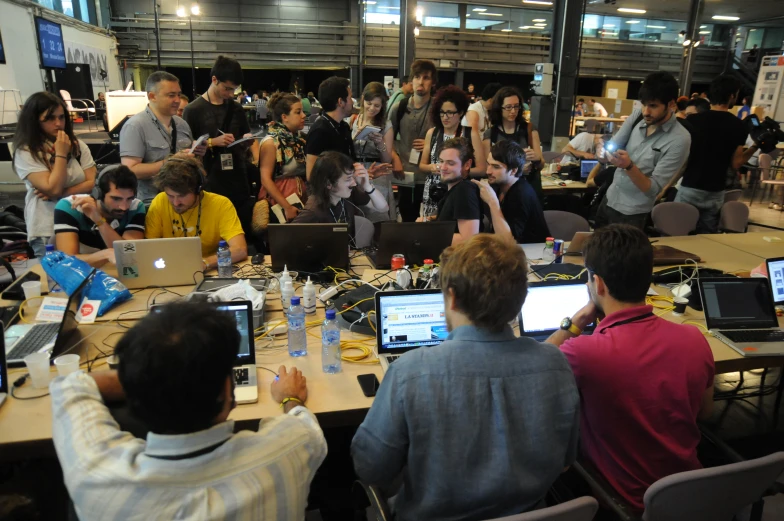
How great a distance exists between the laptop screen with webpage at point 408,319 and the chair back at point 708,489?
3.15ft

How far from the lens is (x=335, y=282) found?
276cm

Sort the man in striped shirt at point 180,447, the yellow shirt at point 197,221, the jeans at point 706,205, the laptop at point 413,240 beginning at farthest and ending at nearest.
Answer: the jeans at point 706,205 < the yellow shirt at point 197,221 < the laptop at point 413,240 < the man in striped shirt at point 180,447

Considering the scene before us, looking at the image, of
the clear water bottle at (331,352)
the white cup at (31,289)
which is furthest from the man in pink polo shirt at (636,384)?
the white cup at (31,289)

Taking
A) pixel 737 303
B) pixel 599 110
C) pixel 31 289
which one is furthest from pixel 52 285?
pixel 599 110

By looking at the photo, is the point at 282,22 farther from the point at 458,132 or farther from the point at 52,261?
the point at 52,261

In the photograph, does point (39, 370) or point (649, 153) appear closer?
point (39, 370)

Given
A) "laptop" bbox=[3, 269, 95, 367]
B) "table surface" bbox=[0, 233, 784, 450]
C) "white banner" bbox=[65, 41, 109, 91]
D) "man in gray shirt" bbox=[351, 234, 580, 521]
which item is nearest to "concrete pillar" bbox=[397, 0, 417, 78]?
"white banner" bbox=[65, 41, 109, 91]

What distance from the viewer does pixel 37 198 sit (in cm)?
325

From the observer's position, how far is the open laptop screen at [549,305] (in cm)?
224

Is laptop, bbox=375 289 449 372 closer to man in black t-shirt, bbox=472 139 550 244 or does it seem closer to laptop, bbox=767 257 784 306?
man in black t-shirt, bbox=472 139 550 244

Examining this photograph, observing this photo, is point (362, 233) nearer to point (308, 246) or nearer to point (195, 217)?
point (308, 246)

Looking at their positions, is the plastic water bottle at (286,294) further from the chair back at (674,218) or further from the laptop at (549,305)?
the chair back at (674,218)

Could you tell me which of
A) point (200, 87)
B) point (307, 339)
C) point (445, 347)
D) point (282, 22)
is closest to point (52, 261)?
point (307, 339)

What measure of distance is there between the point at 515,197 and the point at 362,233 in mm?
1016
